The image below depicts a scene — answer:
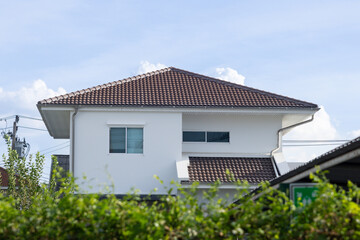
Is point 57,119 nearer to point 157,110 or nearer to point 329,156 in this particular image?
point 157,110

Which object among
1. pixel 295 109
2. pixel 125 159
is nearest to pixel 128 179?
pixel 125 159

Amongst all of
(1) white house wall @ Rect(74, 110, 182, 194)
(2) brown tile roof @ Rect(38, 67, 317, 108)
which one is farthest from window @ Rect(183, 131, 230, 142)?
(2) brown tile roof @ Rect(38, 67, 317, 108)

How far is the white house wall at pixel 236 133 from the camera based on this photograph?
84.6ft

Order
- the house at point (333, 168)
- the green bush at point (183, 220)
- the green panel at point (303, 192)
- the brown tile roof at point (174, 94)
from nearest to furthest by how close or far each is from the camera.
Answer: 1. the green bush at point (183, 220)
2. the green panel at point (303, 192)
3. the house at point (333, 168)
4. the brown tile roof at point (174, 94)

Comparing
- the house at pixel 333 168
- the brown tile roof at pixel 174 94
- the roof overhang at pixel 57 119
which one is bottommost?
the house at pixel 333 168

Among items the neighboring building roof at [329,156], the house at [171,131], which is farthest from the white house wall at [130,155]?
the neighboring building roof at [329,156]

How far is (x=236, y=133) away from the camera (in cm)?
2597

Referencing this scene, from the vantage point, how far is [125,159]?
960 inches

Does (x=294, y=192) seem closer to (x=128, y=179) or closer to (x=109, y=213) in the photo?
(x=109, y=213)

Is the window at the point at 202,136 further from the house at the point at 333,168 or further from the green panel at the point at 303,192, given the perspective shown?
the green panel at the point at 303,192

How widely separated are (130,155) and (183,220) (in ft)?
61.2

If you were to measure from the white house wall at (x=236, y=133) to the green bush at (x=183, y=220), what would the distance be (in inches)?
772

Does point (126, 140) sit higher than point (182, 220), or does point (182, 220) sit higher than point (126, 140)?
point (126, 140)

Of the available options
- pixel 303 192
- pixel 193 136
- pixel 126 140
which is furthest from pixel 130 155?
pixel 303 192
